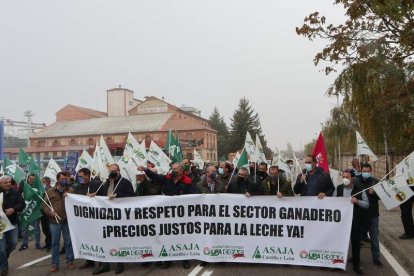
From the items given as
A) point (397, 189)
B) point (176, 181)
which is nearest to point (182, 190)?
point (176, 181)

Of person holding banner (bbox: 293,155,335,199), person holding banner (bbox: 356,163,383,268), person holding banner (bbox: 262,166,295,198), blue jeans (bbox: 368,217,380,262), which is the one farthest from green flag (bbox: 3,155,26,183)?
blue jeans (bbox: 368,217,380,262)

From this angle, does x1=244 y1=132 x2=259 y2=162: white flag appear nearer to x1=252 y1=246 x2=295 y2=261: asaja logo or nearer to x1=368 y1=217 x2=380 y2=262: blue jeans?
x1=252 y1=246 x2=295 y2=261: asaja logo

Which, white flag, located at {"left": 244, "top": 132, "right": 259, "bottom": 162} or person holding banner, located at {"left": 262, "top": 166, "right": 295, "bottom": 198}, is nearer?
person holding banner, located at {"left": 262, "top": 166, "right": 295, "bottom": 198}

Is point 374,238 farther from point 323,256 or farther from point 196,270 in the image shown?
point 196,270

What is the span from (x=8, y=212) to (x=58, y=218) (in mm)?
811

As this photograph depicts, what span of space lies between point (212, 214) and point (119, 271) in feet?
5.94

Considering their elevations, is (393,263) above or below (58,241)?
below

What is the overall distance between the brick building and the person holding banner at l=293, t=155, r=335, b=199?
70.9 m

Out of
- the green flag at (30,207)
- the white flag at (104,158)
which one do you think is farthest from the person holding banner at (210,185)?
the green flag at (30,207)

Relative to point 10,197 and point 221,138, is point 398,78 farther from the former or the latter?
point 221,138

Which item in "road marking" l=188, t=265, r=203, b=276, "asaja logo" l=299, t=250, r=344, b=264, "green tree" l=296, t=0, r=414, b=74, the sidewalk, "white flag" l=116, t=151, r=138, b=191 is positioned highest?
"green tree" l=296, t=0, r=414, b=74

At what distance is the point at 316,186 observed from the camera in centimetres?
801

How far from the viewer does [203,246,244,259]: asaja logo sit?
7527 mm

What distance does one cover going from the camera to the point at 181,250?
7602mm
